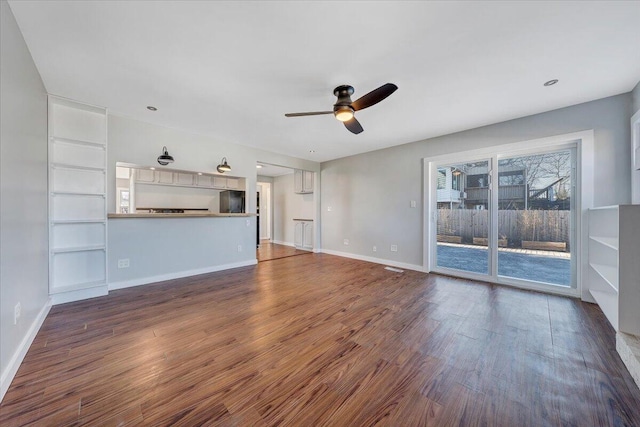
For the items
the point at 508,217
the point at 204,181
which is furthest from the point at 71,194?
the point at 508,217

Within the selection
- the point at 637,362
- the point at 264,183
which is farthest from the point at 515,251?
the point at 264,183

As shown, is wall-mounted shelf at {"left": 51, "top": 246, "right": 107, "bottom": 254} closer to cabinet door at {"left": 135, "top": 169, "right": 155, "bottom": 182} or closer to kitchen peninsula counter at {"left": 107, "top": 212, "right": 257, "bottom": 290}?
kitchen peninsula counter at {"left": 107, "top": 212, "right": 257, "bottom": 290}

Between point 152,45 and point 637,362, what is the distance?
13.8ft

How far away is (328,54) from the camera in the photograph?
202 centimetres

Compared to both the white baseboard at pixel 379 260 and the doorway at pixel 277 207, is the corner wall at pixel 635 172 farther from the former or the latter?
the doorway at pixel 277 207

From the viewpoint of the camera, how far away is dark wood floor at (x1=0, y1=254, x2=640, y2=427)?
131 cm

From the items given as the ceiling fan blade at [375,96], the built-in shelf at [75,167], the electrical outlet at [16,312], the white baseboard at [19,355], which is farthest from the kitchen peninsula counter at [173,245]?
A: the ceiling fan blade at [375,96]

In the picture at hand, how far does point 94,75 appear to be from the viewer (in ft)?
7.84

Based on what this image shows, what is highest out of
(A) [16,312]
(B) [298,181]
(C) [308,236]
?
Result: (B) [298,181]

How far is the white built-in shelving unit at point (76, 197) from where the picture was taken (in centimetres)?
284

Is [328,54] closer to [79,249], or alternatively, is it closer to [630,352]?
[630,352]

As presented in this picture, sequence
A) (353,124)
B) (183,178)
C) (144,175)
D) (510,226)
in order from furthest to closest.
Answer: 1. (183,178)
2. (144,175)
3. (510,226)
4. (353,124)

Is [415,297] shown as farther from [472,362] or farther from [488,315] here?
[472,362]

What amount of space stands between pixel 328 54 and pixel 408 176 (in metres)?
3.14
